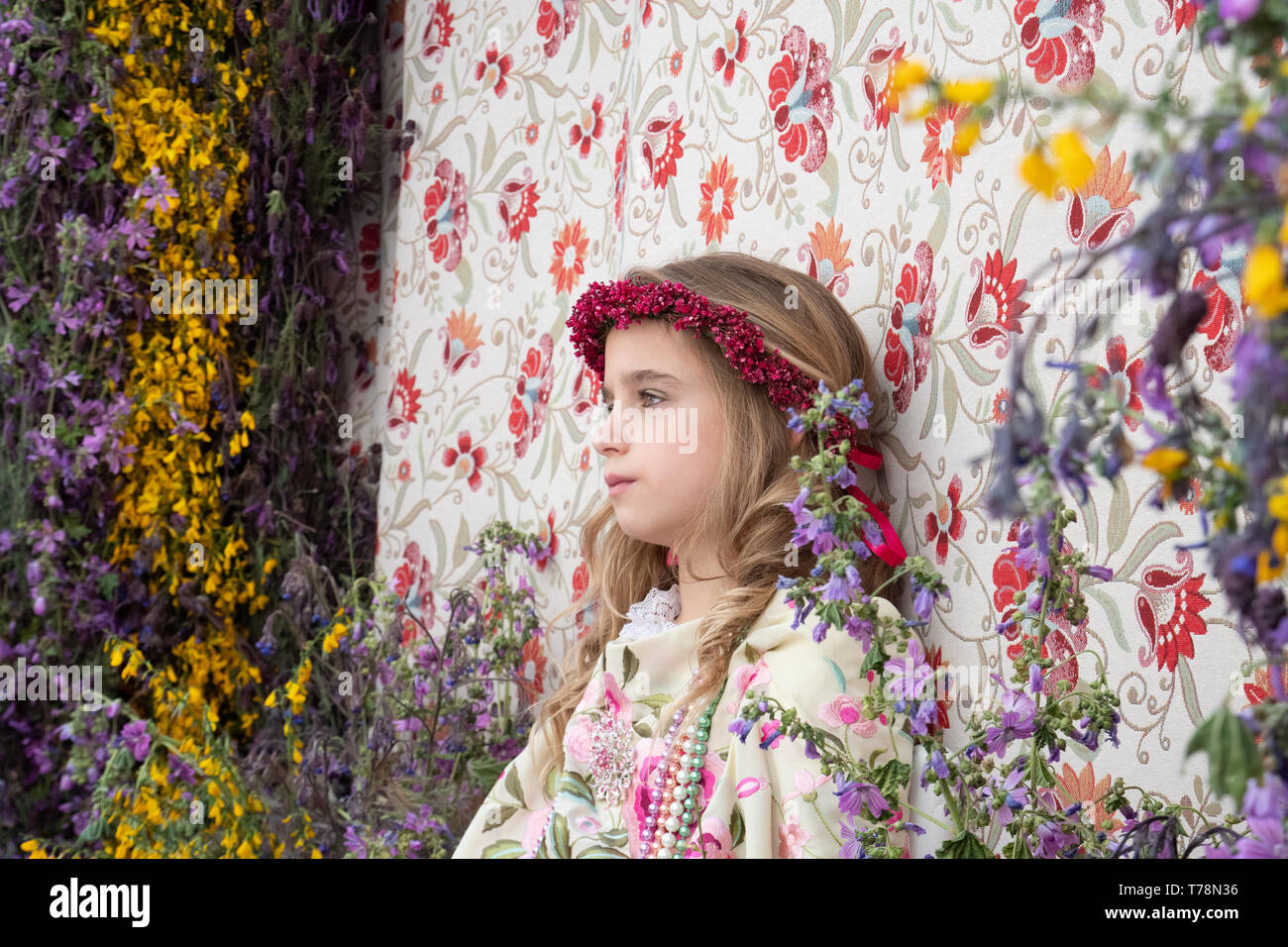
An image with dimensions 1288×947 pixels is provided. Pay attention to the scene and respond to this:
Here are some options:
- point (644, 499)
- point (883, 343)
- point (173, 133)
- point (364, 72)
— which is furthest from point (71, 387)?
point (883, 343)

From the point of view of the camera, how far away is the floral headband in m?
1.31

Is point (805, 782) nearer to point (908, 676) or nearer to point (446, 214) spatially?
point (908, 676)

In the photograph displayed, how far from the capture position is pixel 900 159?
139 centimetres

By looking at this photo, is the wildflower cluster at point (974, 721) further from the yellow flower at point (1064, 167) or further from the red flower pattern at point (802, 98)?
the red flower pattern at point (802, 98)

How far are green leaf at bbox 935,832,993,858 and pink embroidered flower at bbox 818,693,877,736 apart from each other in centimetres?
32

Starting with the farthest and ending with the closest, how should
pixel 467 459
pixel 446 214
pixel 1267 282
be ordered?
1. pixel 446 214
2. pixel 467 459
3. pixel 1267 282

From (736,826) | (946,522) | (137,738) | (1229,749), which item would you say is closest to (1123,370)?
(946,522)

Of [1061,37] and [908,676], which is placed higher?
[1061,37]

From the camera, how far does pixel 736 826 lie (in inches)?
46.3

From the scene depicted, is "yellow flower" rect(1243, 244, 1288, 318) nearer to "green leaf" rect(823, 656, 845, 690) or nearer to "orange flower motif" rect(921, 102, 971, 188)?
"green leaf" rect(823, 656, 845, 690)

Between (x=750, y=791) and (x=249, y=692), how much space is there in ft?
5.79

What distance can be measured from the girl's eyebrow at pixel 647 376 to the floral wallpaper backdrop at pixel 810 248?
0.28 meters

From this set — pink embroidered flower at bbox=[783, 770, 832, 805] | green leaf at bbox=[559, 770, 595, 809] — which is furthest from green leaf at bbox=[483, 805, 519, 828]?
pink embroidered flower at bbox=[783, 770, 832, 805]

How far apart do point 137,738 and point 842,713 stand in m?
1.30
